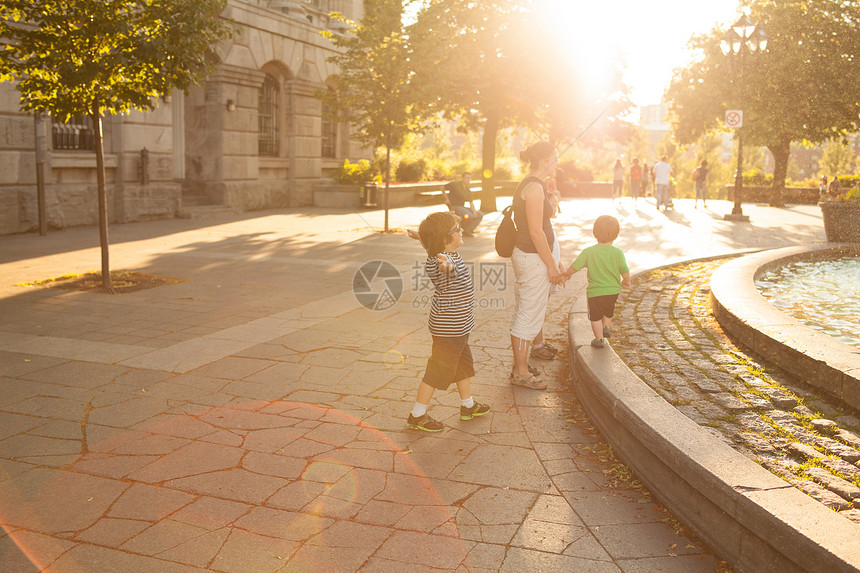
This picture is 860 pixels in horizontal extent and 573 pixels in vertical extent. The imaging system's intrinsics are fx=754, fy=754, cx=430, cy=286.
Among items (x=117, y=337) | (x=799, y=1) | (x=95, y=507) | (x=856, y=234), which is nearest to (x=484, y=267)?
(x=117, y=337)

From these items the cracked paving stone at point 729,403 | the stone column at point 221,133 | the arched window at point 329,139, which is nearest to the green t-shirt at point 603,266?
the cracked paving stone at point 729,403

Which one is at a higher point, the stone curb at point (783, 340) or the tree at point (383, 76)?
the tree at point (383, 76)

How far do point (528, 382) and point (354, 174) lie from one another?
2232cm

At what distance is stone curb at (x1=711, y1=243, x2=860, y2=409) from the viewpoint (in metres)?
4.87

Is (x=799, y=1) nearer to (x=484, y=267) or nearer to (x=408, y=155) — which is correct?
(x=408, y=155)

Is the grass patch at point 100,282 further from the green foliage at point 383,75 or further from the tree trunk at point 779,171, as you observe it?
the tree trunk at point 779,171

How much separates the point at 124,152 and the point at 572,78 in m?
13.7

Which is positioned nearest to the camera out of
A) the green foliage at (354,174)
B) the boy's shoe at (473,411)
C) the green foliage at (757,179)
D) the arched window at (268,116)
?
the boy's shoe at (473,411)

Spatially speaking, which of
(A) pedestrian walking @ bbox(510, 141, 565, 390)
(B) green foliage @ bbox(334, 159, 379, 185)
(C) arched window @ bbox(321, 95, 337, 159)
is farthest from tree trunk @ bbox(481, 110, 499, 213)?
(A) pedestrian walking @ bbox(510, 141, 565, 390)

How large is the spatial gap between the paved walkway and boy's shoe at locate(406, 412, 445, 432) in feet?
0.30

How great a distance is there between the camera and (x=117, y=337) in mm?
7203

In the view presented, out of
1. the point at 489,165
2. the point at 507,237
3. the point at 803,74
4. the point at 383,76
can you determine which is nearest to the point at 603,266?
the point at 507,237

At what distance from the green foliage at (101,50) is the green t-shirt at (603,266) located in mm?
5751

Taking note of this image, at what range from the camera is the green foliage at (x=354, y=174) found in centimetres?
2739
